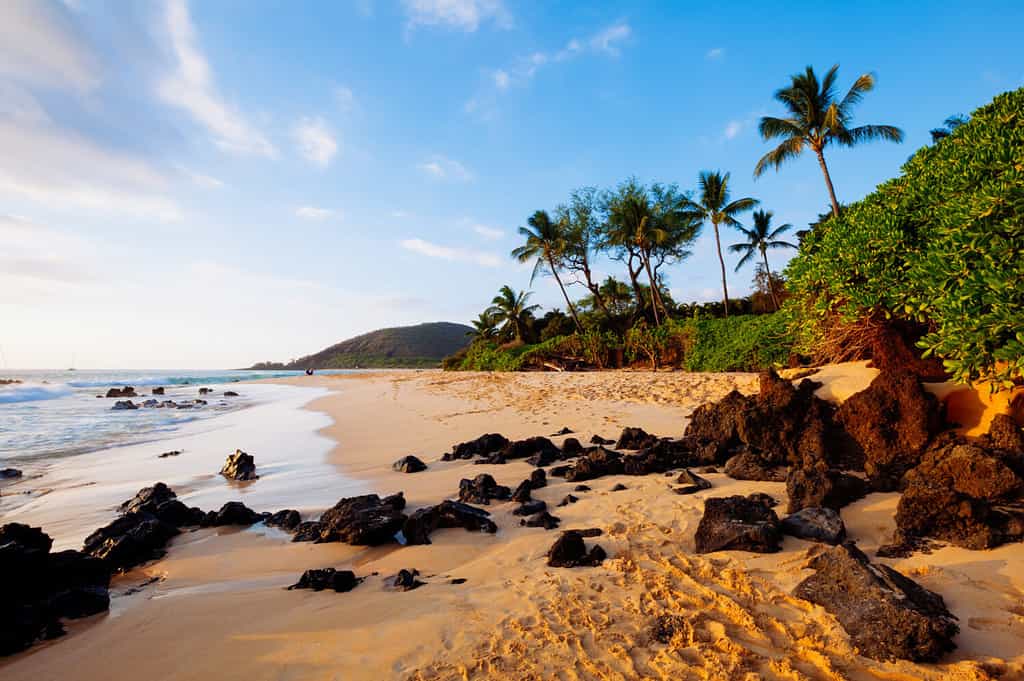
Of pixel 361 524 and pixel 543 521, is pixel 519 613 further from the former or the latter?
pixel 361 524

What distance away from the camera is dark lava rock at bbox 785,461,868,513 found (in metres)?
3.93

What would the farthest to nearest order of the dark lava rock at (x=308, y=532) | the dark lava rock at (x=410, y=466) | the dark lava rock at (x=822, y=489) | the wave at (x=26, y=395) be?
the wave at (x=26, y=395)
the dark lava rock at (x=410, y=466)
the dark lava rock at (x=308, y=532)
the dark lava rock at (x=822, y=489)

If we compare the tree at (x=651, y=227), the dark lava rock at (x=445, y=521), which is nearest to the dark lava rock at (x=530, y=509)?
the dark lava rock at (x=445, y=521)

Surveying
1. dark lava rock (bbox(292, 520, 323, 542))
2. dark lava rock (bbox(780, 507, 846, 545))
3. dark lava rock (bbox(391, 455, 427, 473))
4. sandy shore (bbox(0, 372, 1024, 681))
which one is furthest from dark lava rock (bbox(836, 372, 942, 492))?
dark lava rock (bbox(391, 455, 427, 473))

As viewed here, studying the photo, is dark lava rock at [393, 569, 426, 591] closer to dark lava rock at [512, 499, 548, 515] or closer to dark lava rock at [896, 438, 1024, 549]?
dark lava rock at [512, 499, 548, 515]

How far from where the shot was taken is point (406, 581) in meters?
3.31

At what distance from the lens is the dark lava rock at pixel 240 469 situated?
22.2 feet

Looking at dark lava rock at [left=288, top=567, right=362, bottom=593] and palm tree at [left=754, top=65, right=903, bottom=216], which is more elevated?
palm tree at [left=754, top=65, right=903, bottom=216]

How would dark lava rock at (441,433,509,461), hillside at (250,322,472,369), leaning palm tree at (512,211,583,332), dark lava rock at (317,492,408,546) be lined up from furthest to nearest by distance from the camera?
hillside at (250,322,472,369) → leaning palm tree at (512,211,583,332) → dark lava rock at (441,433,509,461) → dark lava rock at (317,492,408,546)

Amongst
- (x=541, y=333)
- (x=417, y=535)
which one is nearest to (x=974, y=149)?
(x=417, y=535)

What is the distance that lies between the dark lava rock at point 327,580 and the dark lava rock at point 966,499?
3864mm

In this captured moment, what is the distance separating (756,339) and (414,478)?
14040mm

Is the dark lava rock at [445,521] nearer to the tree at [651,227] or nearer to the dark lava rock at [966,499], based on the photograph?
the dark lava rock at [966,499]

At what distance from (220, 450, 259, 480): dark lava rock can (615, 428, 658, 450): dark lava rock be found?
5.25m
